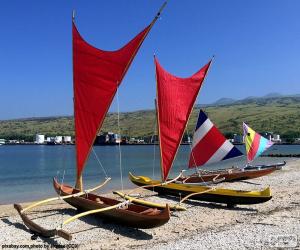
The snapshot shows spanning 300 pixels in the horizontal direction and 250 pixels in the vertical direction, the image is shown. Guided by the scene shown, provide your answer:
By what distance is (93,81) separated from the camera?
A: 20406mm

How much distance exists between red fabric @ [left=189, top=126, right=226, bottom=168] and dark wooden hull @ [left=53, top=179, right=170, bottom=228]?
40.2ft

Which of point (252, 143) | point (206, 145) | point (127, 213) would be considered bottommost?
point (127, 213)

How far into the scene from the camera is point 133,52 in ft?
62.9

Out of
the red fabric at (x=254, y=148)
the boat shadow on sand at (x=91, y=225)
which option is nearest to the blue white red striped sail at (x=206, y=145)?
the red fabric at (x=254, y=148)

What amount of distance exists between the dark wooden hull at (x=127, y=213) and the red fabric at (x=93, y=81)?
157 centimetres

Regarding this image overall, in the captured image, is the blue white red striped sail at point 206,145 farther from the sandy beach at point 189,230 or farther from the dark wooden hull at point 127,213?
the dark wooden hull at point 127,213

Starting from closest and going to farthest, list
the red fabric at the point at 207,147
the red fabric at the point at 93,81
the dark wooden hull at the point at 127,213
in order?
the dark wooden hull at the point at 127,213, the red fabric at the point at 93,81, the red fabric at the point at 207,147

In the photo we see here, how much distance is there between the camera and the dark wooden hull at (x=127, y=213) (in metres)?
16.4

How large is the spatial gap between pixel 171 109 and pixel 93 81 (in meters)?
6.33

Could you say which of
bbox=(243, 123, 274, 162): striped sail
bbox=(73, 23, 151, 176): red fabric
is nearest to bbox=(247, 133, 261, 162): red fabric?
bbox=(243, 123, 274, 162): striped sail

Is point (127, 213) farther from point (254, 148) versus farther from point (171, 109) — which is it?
point (254, 148)

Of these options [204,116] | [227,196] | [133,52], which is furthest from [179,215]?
[204,116]

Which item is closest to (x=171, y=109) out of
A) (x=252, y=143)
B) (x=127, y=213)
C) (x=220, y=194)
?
(x=220, y=194)

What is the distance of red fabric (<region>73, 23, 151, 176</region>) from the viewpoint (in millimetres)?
19469
